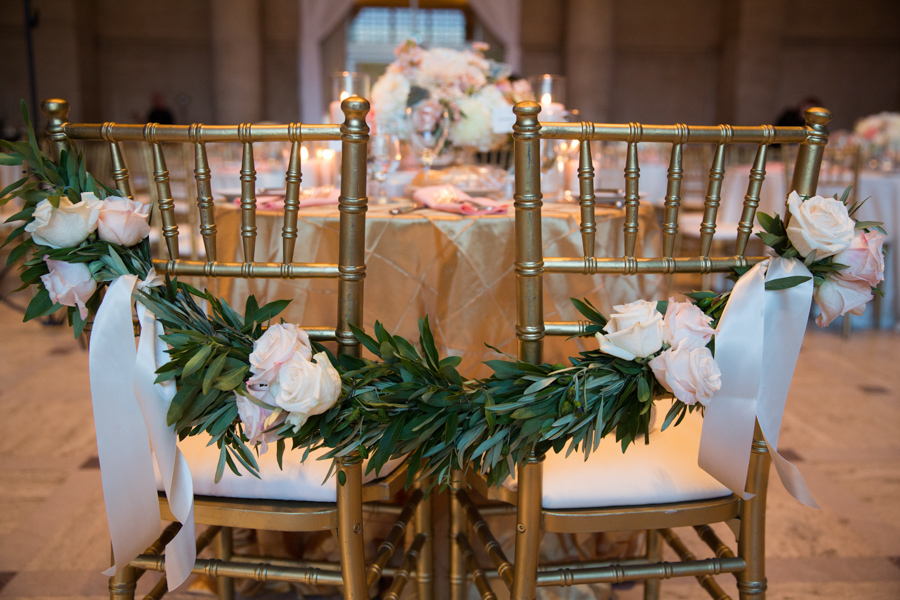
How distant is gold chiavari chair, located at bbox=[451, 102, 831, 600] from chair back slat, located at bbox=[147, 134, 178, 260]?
0.49 m

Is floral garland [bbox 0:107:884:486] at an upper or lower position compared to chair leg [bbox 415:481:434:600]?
upper

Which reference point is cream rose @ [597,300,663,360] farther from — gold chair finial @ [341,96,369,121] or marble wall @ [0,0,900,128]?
marble wall @ [0,0,900,128]

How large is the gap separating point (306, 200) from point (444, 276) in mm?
372

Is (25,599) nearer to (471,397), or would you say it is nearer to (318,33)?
(471,397)

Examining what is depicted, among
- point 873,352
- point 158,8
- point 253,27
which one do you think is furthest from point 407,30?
point 873,352

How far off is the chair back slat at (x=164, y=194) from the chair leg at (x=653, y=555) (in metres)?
1.18

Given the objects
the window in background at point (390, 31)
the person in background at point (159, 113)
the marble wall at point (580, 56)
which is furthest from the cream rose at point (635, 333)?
the window in background at point (390, 31)

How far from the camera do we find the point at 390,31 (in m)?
11.7

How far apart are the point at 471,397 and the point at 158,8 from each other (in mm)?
11855

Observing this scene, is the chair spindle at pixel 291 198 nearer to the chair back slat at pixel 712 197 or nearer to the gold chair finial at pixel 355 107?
the gold chair finial at pixel 355 107

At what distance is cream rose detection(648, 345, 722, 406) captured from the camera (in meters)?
0.90

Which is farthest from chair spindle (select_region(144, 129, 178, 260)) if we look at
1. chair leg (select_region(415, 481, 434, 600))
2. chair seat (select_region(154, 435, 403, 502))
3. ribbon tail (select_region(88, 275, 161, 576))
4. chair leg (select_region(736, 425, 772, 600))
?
chair leg (select_region(736, 425, 772, 600))

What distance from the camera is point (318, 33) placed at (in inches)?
405

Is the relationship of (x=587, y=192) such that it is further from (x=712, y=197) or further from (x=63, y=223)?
(x=63, y=223)
